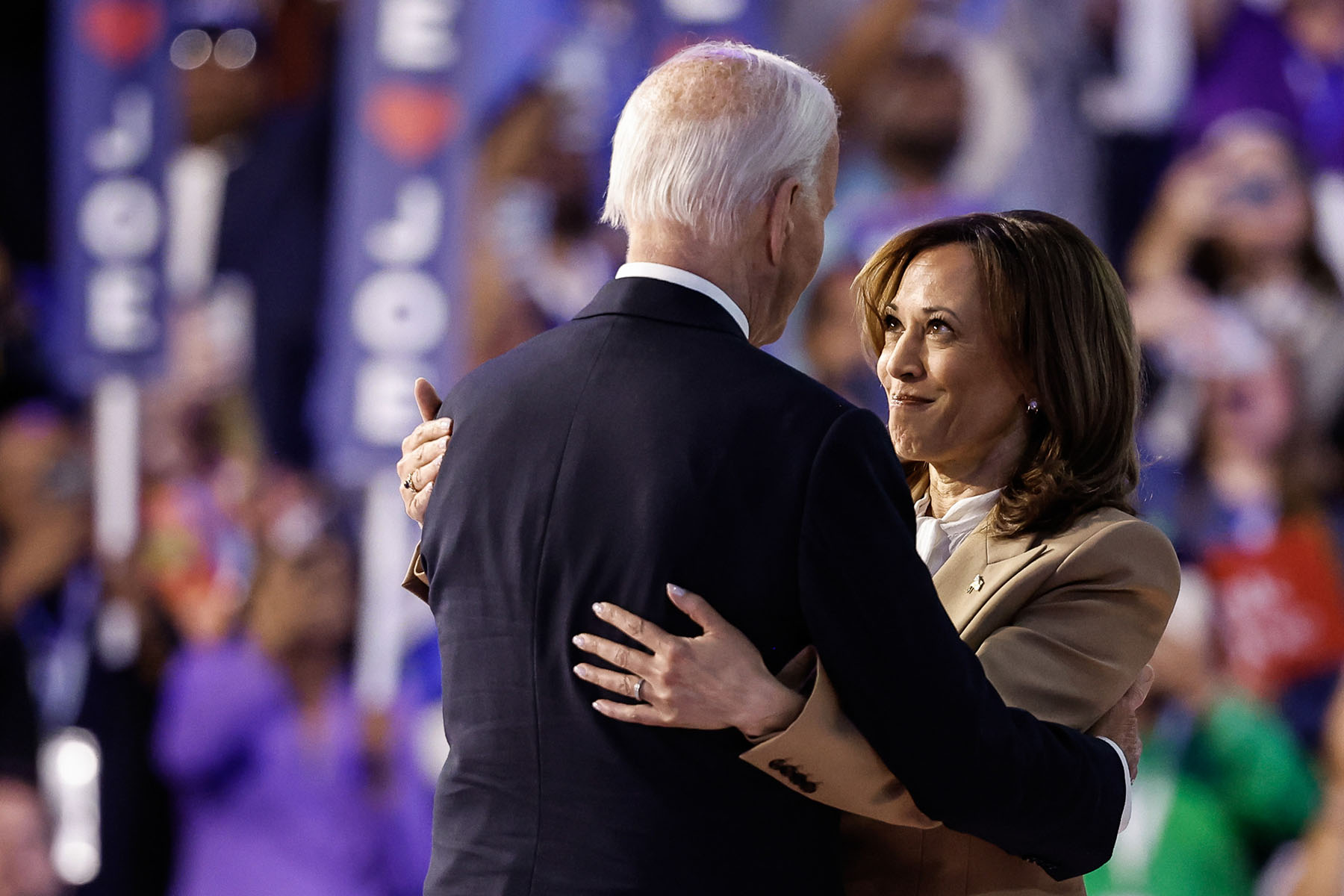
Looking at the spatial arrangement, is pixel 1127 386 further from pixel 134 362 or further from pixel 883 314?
pixel 134 362

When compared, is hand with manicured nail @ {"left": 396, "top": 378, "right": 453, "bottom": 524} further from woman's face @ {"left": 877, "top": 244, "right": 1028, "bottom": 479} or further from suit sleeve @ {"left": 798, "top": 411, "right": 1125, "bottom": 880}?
woman's face @ {"left": 877, "top": 244, "right": 1028, "bottom": 479}

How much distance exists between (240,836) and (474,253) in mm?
2435

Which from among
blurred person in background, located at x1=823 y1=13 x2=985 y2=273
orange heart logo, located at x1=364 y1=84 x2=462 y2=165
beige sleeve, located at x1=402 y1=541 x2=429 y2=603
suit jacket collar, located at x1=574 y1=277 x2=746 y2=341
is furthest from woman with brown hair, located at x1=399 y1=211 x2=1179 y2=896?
orange heart logo, located at x1=364 y1=84 x2=462 y2=165

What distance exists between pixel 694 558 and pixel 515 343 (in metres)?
4.15

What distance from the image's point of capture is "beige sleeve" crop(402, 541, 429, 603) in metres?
1.78

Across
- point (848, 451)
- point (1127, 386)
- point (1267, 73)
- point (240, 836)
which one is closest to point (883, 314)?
point (1127, 386)

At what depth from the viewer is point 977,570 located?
1812mm

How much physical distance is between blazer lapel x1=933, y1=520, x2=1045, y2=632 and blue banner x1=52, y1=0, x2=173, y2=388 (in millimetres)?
4582

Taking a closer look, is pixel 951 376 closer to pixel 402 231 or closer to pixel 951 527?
pixel 951 527

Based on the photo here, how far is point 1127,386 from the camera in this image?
1.86 m

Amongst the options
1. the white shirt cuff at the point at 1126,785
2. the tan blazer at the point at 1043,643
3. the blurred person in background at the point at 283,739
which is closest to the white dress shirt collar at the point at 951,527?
the tan blazer at the point at 1043,643

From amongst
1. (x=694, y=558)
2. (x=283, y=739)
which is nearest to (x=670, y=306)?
(x=694, y=558)

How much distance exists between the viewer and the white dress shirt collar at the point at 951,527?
1.90 meters

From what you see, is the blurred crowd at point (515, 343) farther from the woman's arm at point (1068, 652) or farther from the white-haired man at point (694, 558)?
the white-haired man at point (694, 558)
